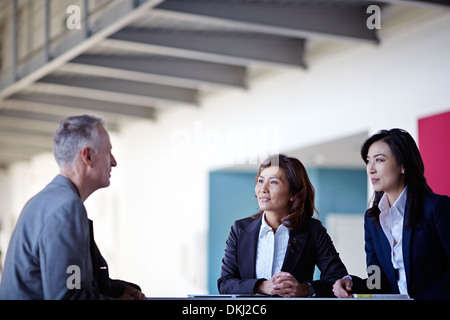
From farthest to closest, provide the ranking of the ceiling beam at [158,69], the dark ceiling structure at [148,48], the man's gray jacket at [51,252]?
the ceiling beam at [158,69]
the dark ceiling structure at [148,48]
the man's gray jacket at [51,252]

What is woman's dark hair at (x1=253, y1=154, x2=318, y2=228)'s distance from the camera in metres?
3.14

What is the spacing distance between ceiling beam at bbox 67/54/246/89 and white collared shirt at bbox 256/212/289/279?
15.8 ft

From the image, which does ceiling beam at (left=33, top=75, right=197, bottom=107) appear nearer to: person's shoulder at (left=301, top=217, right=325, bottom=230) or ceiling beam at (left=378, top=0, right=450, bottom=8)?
ceiling beam at (left=378, top=0, right=450, bottom=8)

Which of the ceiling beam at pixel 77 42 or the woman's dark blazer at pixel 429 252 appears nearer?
the woman's dark blazer at pixel 429 252

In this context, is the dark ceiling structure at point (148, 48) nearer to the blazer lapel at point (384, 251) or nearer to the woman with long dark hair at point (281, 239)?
the woman with long dark hair at point (281, 239)

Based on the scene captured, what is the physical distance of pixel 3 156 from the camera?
13.9 metres

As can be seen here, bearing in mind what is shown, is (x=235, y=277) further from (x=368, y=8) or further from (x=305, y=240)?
(x=368, y=8)

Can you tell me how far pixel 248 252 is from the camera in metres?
3.11

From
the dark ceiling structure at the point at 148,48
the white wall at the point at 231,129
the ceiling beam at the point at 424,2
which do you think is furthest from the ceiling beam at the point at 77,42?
the white wall at the point at 231,129

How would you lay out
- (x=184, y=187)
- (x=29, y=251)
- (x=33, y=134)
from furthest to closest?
(x=33, y=134) < (x=184, y=187) < (x=29, y=251)

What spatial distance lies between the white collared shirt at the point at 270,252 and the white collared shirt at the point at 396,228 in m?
0.43

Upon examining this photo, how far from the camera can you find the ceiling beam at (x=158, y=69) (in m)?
7.60
